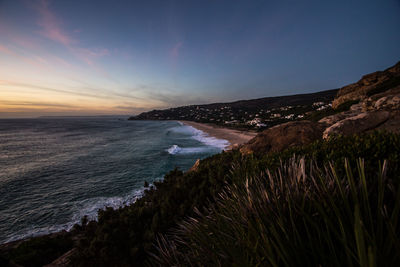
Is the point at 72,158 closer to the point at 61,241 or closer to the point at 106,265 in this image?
the point at 61,241

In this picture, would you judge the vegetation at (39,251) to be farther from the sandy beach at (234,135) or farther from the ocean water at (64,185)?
the sandy beach at (234,135)

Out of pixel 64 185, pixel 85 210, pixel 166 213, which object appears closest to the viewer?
pixel 166 213

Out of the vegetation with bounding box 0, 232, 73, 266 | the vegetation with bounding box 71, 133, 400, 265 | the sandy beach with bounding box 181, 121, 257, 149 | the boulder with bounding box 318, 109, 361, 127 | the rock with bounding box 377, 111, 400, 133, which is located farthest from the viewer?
the sandy beach with bounding box 181, 121, 257, 149

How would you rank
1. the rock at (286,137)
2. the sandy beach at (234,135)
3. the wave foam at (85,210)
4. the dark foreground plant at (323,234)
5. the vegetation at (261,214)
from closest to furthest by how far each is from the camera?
the dark foreground plant at (323,234) < the vegetation at (261,214) < the rock at (286,137) < the wave foam at (85,210) < the sandy beach at (234,135)

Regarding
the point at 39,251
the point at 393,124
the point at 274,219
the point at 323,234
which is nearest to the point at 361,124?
the point at 393,124

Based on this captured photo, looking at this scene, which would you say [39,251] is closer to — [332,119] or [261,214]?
[261,214]

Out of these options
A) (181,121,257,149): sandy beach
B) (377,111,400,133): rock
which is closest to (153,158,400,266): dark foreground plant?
(377,111,400,133): rock

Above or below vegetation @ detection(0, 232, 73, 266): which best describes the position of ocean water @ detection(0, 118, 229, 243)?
below

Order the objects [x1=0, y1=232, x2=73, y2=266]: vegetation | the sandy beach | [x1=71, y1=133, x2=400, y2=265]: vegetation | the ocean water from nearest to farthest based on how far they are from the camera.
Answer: [x1=71, y1=133, x2=400, y2=265]: vegetation < [x1=0, y1=232, x2=73, y2=266]: vegetation < the ocean water < the sandy beach

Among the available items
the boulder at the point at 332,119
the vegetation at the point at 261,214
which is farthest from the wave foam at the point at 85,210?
the boulder at the point at 332,119

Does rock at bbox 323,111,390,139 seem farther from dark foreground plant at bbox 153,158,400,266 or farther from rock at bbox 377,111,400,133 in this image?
dark foreground plant at bbox 153,158,400,266
